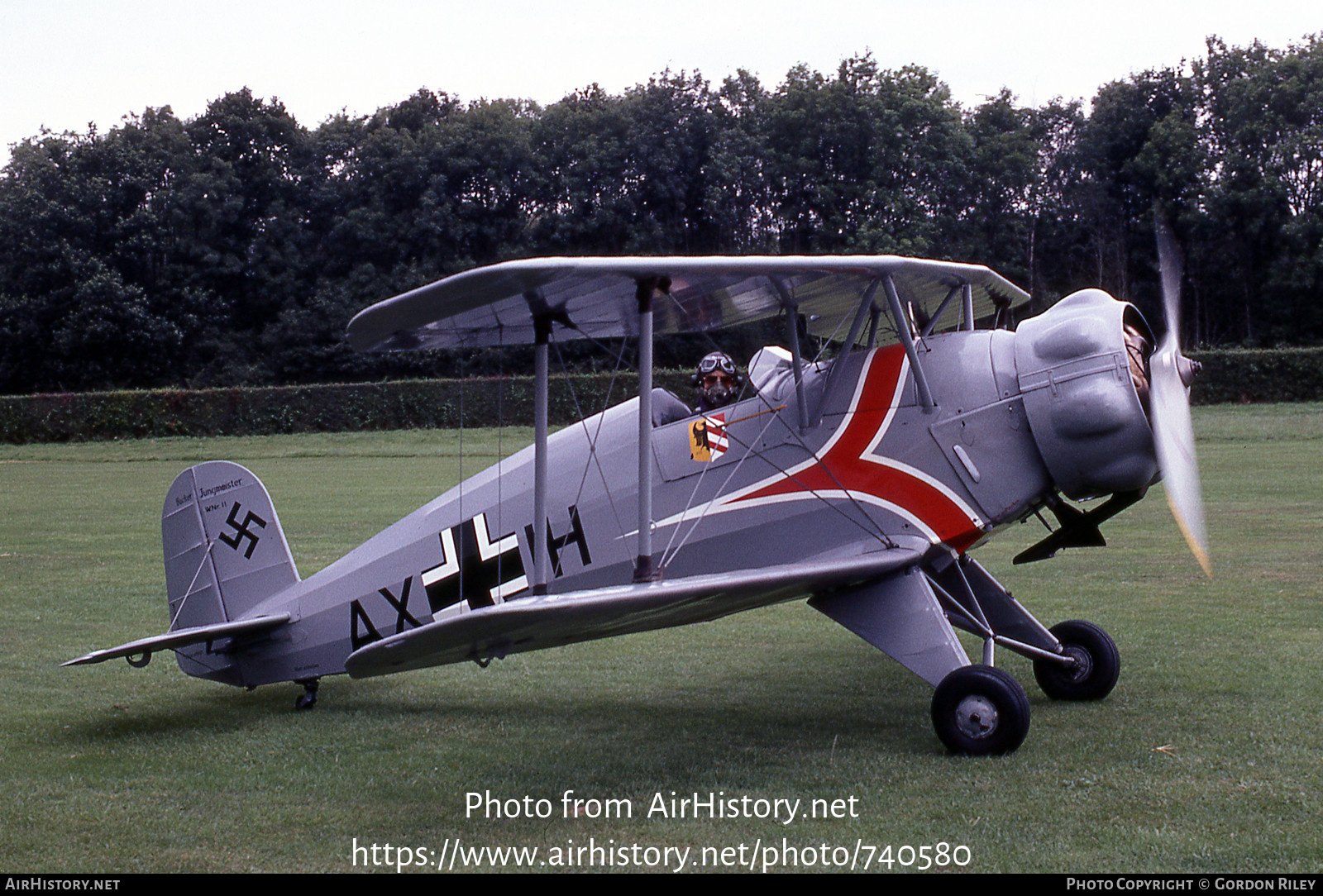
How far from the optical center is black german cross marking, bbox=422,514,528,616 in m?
6.14

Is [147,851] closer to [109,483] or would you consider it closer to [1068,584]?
[1068,584]

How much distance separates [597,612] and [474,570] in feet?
6.20

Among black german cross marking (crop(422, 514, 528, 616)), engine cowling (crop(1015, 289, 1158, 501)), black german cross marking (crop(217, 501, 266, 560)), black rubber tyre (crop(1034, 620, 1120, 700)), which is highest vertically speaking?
engine cowling (crop(1015, 289, 1158, 501))

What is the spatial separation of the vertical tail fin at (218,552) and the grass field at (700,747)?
588 millimetres

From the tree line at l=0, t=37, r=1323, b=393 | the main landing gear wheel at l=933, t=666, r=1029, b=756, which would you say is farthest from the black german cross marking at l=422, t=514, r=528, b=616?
the tree line at l=0, t=37, r=1323, b=393

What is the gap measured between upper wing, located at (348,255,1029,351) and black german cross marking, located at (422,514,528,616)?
1.09m

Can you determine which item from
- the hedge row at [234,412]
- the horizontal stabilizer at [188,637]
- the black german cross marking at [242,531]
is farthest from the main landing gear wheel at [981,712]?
the hedge row at [234,412]

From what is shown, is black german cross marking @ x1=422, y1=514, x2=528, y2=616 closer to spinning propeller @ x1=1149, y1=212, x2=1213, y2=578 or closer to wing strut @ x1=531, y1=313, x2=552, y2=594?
wing strut @ x1=531, y1=313, x2=552, y2=594

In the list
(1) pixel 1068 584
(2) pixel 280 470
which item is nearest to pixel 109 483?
(2) pixel 280 470

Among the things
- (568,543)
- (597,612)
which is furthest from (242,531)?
(597,612)

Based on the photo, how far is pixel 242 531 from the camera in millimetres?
6863

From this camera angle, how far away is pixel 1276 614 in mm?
8422

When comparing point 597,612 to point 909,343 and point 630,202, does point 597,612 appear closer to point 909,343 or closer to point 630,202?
point 909,343

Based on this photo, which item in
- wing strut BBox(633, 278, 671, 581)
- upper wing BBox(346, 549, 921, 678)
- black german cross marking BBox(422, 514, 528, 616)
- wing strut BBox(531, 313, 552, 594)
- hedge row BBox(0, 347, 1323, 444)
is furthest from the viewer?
hedge row BBox(0, 347, 1323, 444)
